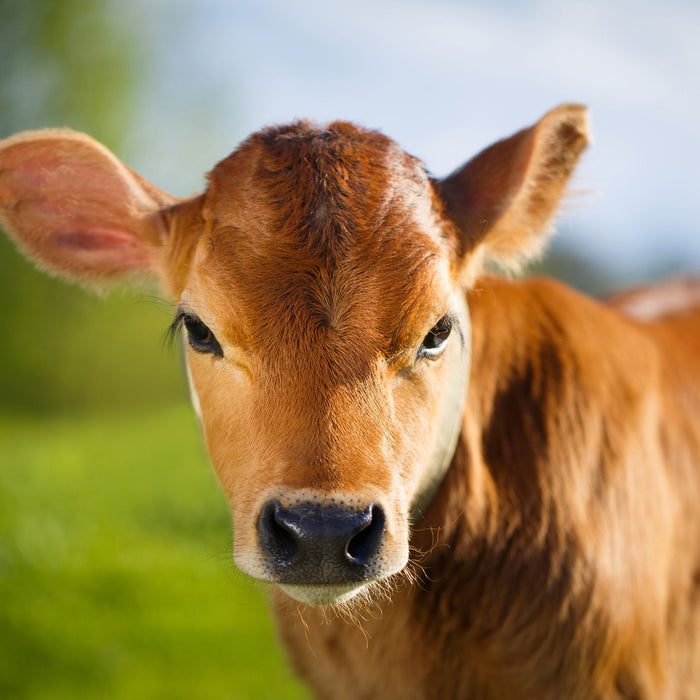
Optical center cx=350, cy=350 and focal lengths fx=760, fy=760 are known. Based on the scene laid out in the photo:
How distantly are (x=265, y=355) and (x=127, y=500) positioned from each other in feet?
28.0

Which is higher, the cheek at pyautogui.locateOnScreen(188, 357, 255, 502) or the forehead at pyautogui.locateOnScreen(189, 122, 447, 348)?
the forehead at pyautogui.locateOnScreen(189, 122, 447, 348)

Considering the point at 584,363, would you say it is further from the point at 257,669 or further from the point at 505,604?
the point at 257,669

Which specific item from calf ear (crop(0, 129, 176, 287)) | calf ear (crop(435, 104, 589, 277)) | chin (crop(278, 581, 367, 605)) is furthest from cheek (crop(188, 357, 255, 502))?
calf ear (crop(435, 104, 589, 277))

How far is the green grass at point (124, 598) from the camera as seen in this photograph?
5.86 m

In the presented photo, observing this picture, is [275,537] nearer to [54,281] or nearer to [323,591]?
[323,591]

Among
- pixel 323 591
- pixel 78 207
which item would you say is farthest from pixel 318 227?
pixel 78 207

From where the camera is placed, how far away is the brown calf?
246 centimetres

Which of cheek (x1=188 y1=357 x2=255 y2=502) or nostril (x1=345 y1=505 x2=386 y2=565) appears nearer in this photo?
nostril (x1=345 y1=505 x2=386 y2=565)

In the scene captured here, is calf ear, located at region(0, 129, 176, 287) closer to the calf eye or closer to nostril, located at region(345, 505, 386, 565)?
the calf eye

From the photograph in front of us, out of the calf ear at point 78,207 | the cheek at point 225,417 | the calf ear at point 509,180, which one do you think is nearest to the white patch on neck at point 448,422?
the calf ear at point 509,180

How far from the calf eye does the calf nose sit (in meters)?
0.69

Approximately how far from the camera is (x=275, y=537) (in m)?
2.29

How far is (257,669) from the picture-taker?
248 inches

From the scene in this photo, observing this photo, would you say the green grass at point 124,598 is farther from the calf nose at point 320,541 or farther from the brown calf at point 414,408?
the brown calf at point 414,408
